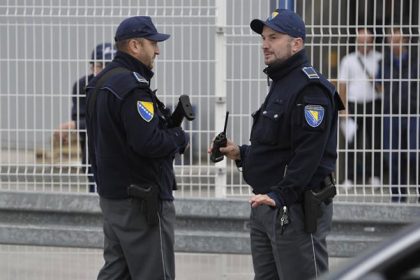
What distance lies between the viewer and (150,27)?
6.42 meters

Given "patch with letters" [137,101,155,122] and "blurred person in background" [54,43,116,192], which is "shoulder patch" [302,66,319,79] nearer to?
"patch with letters" [137,101,155,122]

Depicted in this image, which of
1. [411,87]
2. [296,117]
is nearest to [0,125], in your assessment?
[411,87]

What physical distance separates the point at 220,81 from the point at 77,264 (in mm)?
1835

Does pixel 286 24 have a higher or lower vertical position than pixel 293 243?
higher

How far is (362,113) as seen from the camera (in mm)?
8781

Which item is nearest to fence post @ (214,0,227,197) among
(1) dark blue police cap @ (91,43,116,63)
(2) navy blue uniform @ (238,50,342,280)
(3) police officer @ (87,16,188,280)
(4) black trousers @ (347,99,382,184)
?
(1) dark blue police cap @ (91,43,116,63)

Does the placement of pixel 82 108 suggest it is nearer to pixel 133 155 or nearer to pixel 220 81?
pixel 220 81

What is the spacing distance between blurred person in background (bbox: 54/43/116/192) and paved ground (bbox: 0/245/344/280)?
0.66 m

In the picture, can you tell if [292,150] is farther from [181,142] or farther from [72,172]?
[72,172]

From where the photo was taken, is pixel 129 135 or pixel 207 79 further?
pixel 207 79

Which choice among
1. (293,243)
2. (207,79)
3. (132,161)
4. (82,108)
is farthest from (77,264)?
(293,243)

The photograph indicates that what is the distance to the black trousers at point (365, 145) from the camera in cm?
877

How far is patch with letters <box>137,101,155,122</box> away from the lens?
6172 mm

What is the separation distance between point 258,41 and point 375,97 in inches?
38.6
